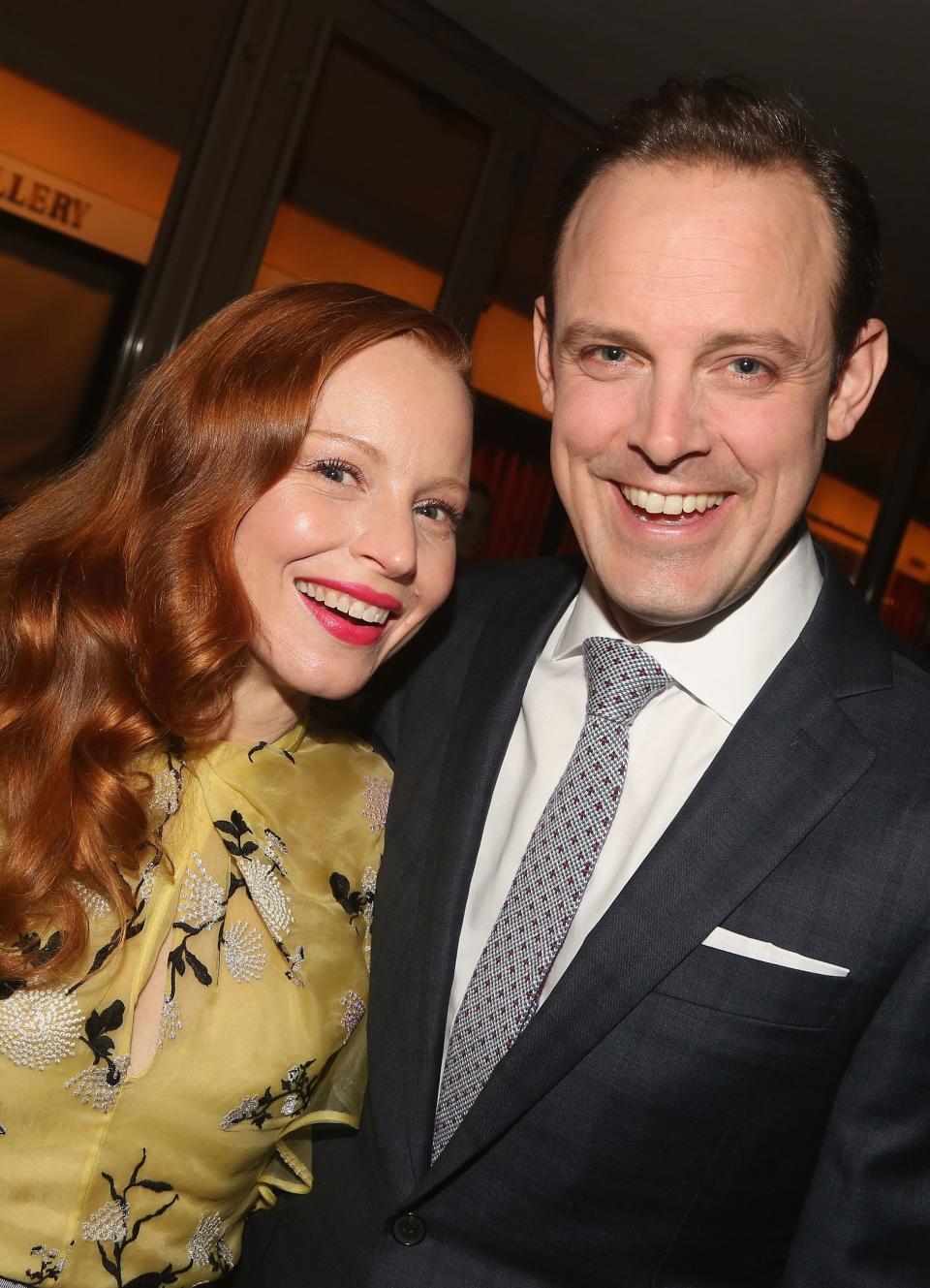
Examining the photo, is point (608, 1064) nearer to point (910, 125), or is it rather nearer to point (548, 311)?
point (548, 311)

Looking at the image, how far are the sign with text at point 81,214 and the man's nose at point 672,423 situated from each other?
10.1 feet

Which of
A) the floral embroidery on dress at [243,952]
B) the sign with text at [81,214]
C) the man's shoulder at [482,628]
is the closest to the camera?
the floral embroidery on dress at [243,952]

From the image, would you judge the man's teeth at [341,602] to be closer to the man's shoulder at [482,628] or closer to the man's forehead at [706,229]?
the man's shoulder at [482,628]

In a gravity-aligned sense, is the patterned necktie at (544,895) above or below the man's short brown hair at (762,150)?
below

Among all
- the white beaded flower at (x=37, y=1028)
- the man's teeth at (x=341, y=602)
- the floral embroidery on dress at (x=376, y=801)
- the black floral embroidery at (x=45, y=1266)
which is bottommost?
the black floral embroidery at (x=45, y=1266)

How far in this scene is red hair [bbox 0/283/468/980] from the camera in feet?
4.87

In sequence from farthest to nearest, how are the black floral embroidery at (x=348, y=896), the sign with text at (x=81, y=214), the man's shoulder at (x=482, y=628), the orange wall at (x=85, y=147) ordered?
the sign with text at (x=81, y=214) → the orange wall at (x=85, y=147) → the man's shoulder at (x=482, y=628) → the black floral embroidery at (x=348, y=896)

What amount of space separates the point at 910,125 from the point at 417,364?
3397 millimetres

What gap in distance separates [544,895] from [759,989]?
282 millimetres

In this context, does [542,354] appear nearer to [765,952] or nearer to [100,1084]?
[765,952]

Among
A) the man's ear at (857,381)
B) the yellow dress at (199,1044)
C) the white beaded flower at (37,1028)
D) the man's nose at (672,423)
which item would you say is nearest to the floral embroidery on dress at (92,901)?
the yellow dress at (199,1044)

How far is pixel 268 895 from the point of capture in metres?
1.58

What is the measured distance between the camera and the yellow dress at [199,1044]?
1399 millimetres

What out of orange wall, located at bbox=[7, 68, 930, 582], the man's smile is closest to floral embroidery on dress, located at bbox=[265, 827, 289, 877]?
the man's smile
